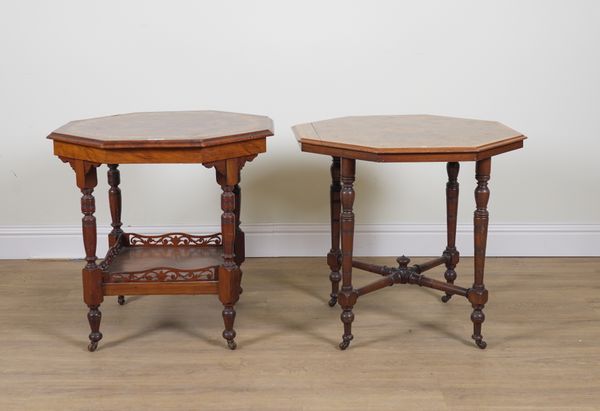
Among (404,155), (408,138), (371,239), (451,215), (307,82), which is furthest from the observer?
(371,239)

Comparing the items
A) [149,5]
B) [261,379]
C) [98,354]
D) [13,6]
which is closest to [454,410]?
[261,379]

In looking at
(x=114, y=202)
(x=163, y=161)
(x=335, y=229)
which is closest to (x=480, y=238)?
(x=335, y=229)

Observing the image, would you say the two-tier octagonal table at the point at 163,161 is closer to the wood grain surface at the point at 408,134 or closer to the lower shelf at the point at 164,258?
the lower shelf at the point at 164,258

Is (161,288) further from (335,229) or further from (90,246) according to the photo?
(335,229)

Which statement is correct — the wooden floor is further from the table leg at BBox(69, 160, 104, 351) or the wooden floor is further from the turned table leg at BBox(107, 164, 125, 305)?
the turned table leg at BBox(107, 164, 125, 305)

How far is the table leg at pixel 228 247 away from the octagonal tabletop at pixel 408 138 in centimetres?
34

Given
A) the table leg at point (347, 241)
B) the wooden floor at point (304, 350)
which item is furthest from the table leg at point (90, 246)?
the table leg at point (347, 241)

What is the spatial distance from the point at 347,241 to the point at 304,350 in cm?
50

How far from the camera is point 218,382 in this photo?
3.31m

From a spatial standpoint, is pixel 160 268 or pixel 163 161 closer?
pixel 163 161

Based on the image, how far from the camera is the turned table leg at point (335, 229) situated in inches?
157

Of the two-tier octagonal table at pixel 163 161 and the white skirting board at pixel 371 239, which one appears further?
the white skirting board at pixel 371 239

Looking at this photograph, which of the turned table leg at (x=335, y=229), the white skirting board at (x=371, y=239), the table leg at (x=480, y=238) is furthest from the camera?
the white skirting board at (x=371, y=239)

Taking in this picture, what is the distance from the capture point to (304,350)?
361 cm
